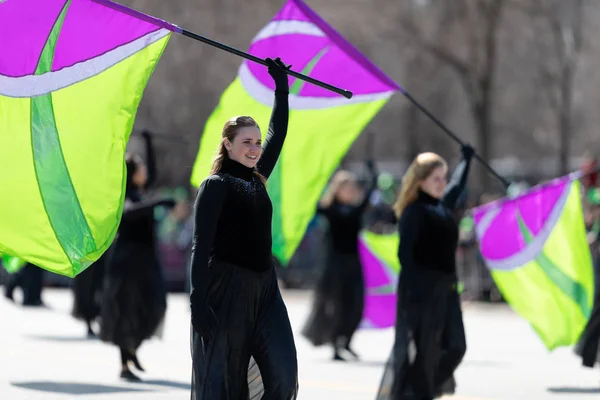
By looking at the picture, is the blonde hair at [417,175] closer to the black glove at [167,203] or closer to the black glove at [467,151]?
the black glove at [467,151]

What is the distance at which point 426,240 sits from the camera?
8.91 m

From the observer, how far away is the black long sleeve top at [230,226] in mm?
6328

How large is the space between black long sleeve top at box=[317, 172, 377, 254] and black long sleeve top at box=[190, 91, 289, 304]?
285 inches

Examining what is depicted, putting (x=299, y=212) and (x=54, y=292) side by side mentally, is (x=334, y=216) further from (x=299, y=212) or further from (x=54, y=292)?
(x=54, y=292)

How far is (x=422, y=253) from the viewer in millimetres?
8914

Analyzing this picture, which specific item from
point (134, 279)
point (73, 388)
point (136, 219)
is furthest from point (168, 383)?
point (136, 219)

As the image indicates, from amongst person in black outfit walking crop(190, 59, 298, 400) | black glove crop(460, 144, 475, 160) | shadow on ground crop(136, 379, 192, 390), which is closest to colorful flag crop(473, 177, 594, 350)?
black glove crop(460, 144, 475, 160)

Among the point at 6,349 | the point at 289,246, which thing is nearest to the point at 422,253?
the point at 289,246

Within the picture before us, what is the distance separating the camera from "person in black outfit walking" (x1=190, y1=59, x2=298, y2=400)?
634 cm

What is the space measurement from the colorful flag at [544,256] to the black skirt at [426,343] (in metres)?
2.52

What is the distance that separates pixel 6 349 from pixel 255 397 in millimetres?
7850

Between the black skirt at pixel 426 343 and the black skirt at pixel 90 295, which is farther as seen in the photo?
the black skirt at pixel 90 295

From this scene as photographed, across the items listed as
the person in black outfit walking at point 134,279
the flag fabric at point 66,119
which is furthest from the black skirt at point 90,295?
the flag fabric at point 66,119

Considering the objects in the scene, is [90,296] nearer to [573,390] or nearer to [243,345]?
[573,390]
